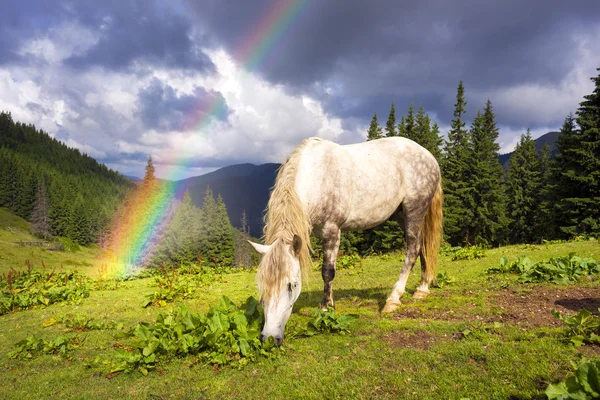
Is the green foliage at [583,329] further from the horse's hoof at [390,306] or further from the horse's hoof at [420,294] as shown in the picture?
the horse's hoof at [420,294]

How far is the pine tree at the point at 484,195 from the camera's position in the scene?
44366 mm

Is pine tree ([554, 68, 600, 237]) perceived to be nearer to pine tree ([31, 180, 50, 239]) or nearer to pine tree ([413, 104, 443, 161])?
pine tree ([413, 104, 443, 161])

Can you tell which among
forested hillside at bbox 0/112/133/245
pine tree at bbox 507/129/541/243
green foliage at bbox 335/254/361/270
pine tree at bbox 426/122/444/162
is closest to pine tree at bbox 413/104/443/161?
pine tree at bbox 426/122/444/162

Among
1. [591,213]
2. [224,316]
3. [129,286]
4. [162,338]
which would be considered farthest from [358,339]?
[591,213]

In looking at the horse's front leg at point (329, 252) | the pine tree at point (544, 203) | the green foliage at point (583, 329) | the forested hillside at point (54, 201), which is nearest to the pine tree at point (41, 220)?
the forested hillside at point (54, 201)

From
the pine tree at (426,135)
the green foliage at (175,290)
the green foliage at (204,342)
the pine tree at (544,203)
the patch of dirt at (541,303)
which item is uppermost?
the pine tree at (426,135)

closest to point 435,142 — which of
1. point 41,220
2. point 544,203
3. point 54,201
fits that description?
point 544,203

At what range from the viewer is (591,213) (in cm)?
2797

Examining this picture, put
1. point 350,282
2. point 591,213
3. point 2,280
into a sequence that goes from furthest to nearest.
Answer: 1. point 591,213
2. point 2,280
3. point 350,282

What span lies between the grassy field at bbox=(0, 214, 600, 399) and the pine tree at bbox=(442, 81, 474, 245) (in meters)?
35.8

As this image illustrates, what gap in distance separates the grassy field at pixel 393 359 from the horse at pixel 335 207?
2.72ft

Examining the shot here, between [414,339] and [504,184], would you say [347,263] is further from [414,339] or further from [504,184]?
[504,184]

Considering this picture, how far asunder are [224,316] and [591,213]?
113ft

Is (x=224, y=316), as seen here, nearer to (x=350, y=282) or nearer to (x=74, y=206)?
(x=350, y=282)
